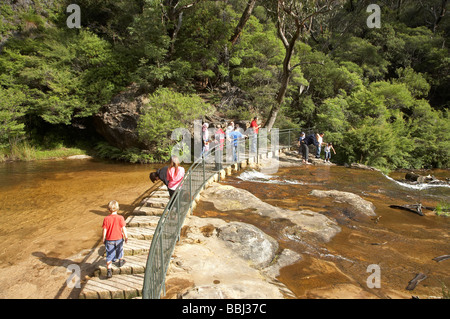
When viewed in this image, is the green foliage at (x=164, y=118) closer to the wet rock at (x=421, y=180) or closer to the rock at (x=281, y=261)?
the rock at (x=281, y=261)

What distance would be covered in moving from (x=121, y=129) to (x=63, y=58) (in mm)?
7480

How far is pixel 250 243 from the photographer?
5875 millimetres

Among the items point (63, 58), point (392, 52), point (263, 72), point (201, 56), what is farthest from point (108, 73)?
point (392, 52)

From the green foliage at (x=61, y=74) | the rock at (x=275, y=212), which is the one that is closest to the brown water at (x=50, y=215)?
the rock at (x=275, y=212)

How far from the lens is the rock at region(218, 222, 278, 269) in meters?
5.51

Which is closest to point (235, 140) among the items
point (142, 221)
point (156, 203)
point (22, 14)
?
point (156, 203)

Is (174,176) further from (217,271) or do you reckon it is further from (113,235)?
(217,271)

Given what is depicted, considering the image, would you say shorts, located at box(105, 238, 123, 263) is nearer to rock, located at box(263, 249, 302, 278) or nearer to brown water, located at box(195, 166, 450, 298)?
rock, located at box(263, 249, 302, 278)

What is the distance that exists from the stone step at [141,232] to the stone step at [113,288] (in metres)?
1.36

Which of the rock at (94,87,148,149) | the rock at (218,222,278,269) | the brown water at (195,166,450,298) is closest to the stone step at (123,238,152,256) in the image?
the rock at (218,222,278,269)

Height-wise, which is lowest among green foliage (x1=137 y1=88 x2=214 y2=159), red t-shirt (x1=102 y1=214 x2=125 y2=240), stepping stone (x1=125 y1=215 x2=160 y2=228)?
stepping stone (x1=125 y1=215 x2=160 y2=228)

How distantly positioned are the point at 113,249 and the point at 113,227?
1.34 ft

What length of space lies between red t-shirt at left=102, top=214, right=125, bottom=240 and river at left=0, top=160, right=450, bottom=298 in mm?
1230
